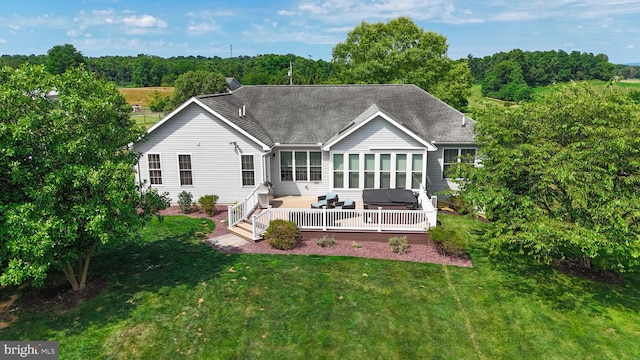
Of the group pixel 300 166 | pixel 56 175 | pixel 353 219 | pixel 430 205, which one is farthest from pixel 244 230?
pixel 56 175

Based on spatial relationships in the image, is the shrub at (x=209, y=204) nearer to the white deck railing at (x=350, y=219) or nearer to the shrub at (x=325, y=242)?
the white deck railing at (x=350, y=219)

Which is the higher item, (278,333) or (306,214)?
(306,214)

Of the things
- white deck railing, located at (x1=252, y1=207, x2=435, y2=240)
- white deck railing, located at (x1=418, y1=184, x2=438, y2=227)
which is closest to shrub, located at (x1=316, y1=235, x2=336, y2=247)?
white deck railing, located at (x1=252, y1=207, x2=435, y2=240)

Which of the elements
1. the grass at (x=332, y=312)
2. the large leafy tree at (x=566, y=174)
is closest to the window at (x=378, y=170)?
the large leafy tree at (x=566, y=174)

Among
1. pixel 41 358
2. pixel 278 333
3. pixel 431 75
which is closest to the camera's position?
pixel 41 358

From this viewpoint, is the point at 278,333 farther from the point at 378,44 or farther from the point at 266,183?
the point at 378,44

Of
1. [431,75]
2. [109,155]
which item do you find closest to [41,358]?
[109,155]

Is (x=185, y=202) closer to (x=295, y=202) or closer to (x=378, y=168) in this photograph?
(x=295, y=202)
